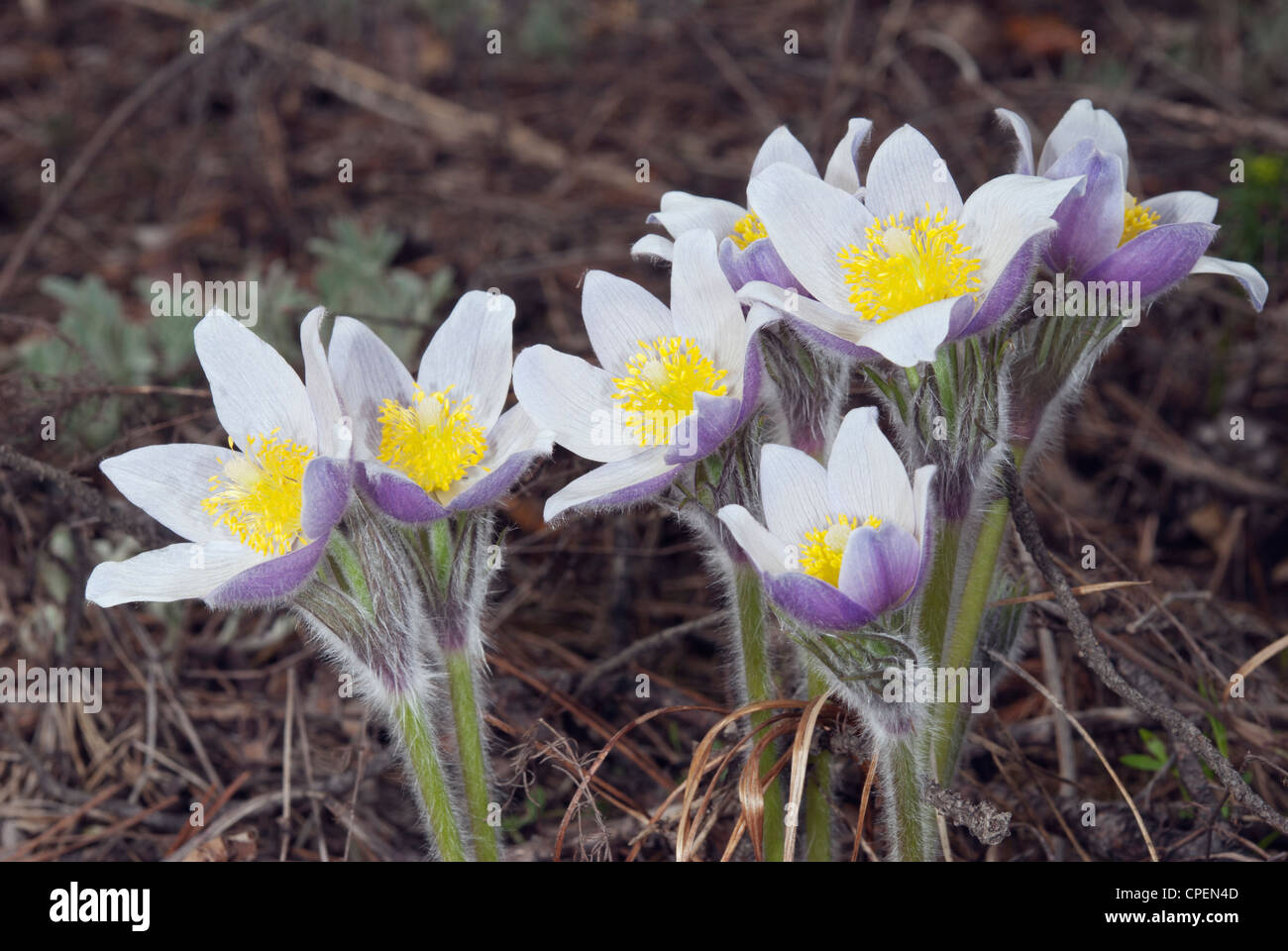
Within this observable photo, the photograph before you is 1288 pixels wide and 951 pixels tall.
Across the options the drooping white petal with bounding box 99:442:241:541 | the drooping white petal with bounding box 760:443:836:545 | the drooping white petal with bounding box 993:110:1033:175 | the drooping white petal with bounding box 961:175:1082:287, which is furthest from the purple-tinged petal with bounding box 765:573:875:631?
the drooping white petal with bounding box 99:442:241:541

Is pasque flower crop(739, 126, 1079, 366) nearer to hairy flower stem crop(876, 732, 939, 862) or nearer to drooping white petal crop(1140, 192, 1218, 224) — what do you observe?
drooping white petal crop(1140, 192, 1218, 224)

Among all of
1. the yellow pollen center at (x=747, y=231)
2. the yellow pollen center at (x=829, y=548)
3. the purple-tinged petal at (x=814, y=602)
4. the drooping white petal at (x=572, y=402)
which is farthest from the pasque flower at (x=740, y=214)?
the purple-tinged petal at (x=814, y=602)

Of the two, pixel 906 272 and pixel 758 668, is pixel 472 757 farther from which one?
pixel 906 272

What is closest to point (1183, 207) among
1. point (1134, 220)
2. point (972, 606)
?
point (1134, 220)

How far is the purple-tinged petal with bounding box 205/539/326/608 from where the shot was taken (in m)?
1.56

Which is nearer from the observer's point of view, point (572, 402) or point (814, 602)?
point (814, 602)

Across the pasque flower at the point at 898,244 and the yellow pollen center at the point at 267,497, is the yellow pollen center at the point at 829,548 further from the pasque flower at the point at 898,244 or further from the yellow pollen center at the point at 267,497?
the yellow pollen center at the point at 267,497

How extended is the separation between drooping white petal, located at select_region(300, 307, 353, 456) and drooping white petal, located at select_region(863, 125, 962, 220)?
33.4 inches

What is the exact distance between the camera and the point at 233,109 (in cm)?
475

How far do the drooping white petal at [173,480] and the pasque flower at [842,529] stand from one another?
0.82 m

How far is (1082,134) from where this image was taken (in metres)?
1.88

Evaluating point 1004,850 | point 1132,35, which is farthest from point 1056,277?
point 1132,35

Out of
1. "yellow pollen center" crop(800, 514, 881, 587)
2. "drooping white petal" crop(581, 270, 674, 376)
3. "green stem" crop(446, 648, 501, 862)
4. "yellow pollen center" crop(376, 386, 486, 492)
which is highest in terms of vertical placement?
"drooping white petal" crop(581, 270, 674, 376)

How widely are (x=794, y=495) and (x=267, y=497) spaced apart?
77cm
